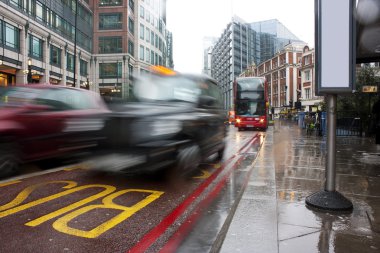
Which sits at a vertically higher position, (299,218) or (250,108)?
(250,108)

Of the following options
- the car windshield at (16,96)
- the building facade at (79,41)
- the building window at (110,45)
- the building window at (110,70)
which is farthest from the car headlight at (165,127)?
the building window at (110,45)

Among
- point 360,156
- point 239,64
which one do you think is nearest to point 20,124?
point 360,156

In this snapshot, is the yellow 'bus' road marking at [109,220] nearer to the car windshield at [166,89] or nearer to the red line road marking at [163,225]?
the red line road marking at [163,225]

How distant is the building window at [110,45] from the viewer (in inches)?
2256

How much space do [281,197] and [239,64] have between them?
134 meters

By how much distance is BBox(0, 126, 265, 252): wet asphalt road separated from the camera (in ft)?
11.8

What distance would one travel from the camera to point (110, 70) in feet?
185

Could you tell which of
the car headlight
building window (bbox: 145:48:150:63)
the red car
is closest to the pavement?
the car headlight

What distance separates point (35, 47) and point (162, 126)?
1320 inches

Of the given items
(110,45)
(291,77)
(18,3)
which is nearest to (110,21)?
(110,45)

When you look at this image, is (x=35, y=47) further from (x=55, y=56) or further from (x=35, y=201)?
(x=35, y=201)

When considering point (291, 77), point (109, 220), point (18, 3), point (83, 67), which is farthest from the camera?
point (291, 77)

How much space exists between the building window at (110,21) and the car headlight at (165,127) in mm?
55415

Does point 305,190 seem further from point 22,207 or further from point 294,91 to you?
point 294,91
